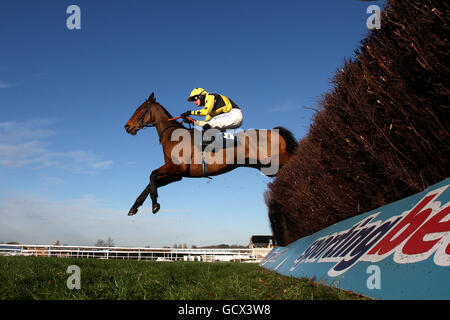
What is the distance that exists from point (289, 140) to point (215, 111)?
2.26m

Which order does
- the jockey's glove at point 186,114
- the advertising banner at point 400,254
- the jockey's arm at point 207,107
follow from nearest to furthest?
the advertising banner at point 400,254, the jockey's arm at point 207,107, the jockey's glove at point 186,114

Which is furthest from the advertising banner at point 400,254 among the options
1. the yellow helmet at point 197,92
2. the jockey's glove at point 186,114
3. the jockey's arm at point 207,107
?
the jockey's glove at point 186,114

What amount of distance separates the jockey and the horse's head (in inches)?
70.7

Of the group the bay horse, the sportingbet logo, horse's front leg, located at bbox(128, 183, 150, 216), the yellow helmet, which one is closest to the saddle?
the bay horse

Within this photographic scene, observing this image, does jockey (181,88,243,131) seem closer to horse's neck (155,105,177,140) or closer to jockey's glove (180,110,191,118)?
jockey's glove (180,110,191,118)

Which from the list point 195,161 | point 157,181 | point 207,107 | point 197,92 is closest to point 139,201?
point 157,181

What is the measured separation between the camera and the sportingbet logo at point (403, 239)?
2.90 meters

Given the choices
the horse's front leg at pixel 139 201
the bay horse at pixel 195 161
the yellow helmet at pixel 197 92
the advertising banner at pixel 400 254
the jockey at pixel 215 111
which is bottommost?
the advertising banner at pixel 400 254

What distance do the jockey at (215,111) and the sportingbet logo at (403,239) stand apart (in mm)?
4769

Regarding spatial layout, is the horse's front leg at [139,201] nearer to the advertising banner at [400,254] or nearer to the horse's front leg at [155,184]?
the horse's front leg at [155,184]

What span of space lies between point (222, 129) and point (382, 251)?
602cm

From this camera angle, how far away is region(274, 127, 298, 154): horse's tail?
940 cm
